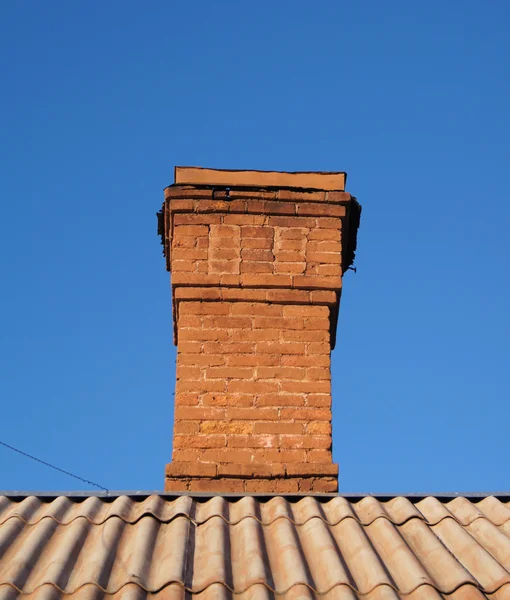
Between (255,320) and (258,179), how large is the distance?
3.03 ft

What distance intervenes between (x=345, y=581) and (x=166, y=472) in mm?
1732

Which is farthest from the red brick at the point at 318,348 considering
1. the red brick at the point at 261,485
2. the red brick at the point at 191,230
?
the red brick at the point at 191,230

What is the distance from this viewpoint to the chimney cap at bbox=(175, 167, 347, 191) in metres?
5.82

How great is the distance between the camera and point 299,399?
17.1ft

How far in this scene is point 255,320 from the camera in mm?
Result: 5434

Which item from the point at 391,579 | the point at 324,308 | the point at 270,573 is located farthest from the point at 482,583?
the point at 324,308

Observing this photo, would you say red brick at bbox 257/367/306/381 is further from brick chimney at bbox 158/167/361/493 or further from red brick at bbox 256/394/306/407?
red brick at bbox 256/394/306/407

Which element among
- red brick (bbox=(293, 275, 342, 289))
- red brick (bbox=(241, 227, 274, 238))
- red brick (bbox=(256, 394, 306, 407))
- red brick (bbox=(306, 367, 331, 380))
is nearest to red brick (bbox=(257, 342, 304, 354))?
red brick (bbox=(306, 367, 331, 380))

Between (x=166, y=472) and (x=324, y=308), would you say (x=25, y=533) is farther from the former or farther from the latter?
(x=324, y=308)

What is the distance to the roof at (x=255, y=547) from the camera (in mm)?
3330

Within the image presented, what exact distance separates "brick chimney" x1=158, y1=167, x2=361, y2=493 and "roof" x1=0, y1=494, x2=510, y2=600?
0.66m

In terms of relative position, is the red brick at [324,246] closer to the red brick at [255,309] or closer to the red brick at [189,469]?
the red brick at [255,309]

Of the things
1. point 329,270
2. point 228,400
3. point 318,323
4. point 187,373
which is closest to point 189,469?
point 228,400

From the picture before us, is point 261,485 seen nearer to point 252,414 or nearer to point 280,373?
point 252,414
